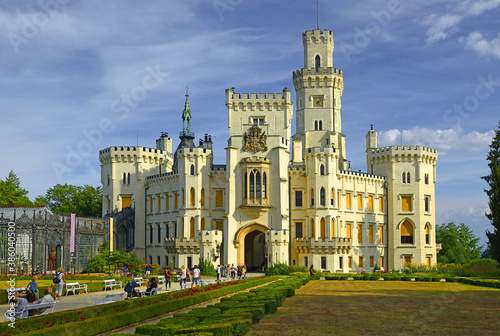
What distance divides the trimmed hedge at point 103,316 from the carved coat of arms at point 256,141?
127ft

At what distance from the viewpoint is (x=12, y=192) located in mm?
82125

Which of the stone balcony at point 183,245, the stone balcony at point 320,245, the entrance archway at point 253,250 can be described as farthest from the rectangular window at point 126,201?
the stone balcony at point 320,245

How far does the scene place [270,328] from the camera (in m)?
19.2

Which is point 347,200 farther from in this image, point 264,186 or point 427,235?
point 264,186

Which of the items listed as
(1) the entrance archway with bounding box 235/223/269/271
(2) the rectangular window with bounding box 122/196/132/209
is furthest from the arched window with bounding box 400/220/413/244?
(2) the rectangular window with bounding box 122/196/132/209

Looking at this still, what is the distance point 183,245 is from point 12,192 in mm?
31184

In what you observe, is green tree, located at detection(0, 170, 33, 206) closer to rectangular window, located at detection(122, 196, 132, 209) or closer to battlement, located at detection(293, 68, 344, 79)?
rectangular window, located at detection(122, 196, 132, 209)

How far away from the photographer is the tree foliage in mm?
89000

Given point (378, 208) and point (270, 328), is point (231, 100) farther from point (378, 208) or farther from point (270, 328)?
point (270, 328)

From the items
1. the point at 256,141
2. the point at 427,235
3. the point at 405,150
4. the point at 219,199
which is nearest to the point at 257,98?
the point at 256,141

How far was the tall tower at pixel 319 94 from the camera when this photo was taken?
77.6 meters

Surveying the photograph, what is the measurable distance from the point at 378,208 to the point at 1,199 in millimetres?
51280

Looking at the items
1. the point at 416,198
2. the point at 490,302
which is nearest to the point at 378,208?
the point at 416,198

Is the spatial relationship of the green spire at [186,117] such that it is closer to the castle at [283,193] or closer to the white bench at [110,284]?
the castle at [283,193]
